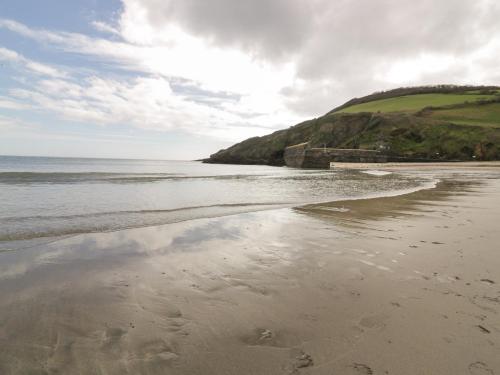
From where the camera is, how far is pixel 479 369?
6.72 ft

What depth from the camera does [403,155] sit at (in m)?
55.7

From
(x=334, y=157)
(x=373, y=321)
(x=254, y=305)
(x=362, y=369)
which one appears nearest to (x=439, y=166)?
(x=334, y=157)

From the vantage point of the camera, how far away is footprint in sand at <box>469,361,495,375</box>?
2013 mm

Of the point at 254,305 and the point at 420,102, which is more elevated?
the point at 420,102

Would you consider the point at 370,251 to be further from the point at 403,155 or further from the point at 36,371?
the point at 403,155

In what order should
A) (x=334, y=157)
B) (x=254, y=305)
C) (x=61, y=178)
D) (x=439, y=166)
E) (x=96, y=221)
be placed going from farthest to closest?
(x=334, y=157) < (x=439, y=166) < (x=61, y=178) < (x=96, y=221) < (x=254, y=305)

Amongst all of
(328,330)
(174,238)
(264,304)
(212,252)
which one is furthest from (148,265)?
(328,330)

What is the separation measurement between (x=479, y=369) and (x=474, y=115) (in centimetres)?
7452

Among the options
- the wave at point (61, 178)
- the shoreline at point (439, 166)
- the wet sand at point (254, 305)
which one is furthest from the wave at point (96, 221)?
the shoreline at point (439, 166)

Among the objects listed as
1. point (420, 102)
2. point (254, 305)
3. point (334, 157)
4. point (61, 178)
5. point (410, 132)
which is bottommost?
point (254, 305)

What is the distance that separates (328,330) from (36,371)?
2.10 meters

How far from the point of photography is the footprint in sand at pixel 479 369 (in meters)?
2.01

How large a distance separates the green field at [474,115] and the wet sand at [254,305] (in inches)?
2570

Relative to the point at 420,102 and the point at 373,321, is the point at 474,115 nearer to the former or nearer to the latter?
the point at 420,102
